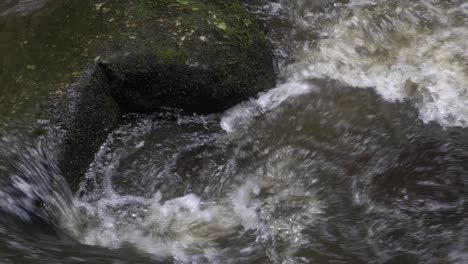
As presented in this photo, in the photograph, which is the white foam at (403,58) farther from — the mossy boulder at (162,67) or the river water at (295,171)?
the mossy boulder at (162,67)

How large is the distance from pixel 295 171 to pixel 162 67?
1349 millimetres

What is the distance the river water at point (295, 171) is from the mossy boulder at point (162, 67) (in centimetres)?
15

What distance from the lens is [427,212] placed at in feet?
10.6

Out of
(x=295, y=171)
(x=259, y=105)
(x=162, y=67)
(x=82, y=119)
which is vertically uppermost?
(x=162, y=67)

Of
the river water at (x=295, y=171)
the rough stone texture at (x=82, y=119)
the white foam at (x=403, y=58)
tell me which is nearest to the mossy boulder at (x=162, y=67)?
the rough stone texture at (x=82, y=119)

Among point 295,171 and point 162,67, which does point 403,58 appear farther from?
point 162,67

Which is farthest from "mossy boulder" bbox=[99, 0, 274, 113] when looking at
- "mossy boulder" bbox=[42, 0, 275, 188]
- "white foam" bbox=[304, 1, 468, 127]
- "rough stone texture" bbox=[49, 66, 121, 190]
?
"white foam" bbox=[304, 1, 468, 127]

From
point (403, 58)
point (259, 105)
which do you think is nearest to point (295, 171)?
point (259, 105)

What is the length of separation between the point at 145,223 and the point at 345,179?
1.50 m

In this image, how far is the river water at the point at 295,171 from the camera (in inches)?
123

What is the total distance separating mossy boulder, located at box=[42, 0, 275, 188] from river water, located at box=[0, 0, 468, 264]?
5.8 inches

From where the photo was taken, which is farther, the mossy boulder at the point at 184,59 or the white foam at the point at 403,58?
the white foam at the point at 403,58

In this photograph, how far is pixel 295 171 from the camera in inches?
149

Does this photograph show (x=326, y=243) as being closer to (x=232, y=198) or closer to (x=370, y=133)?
(x=232, y=198)
